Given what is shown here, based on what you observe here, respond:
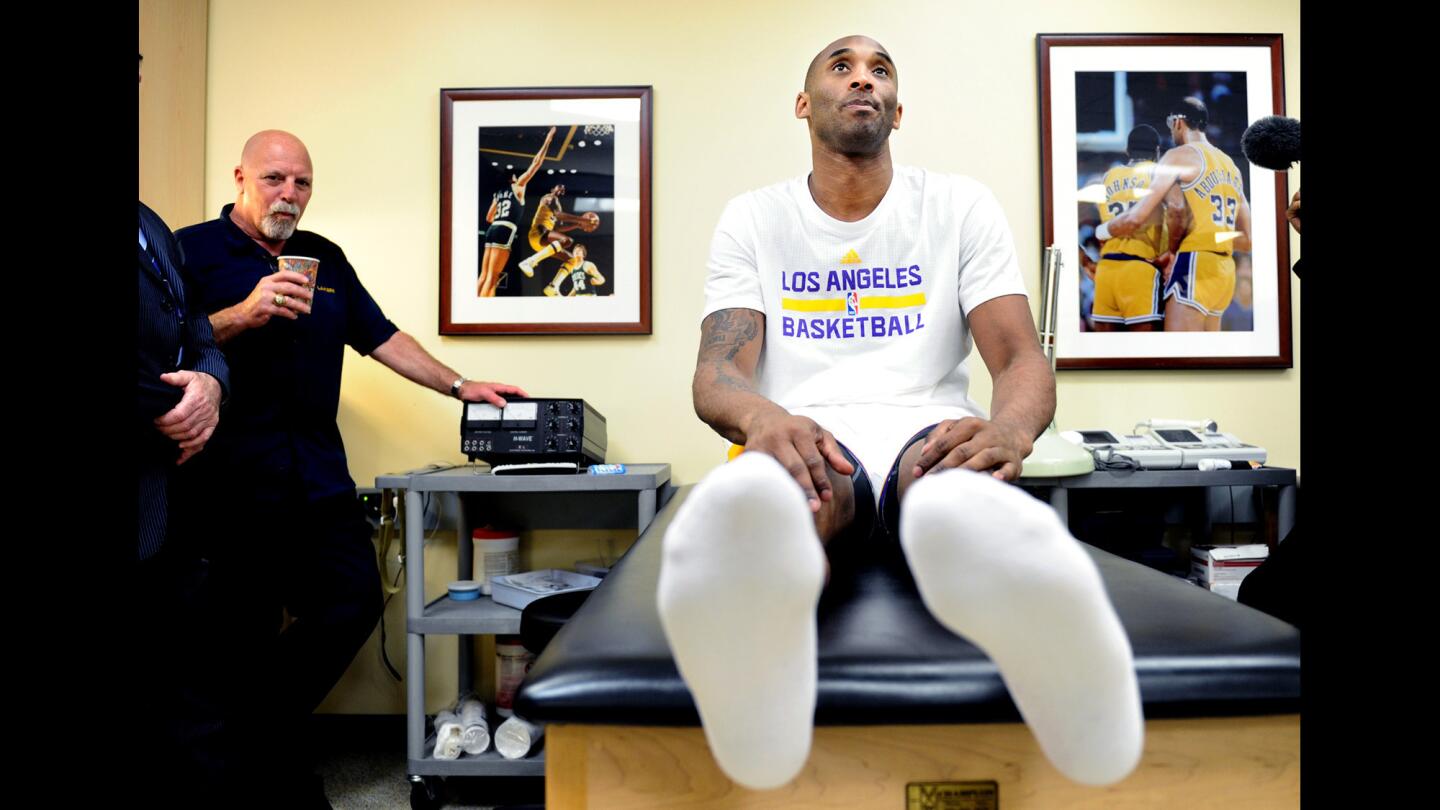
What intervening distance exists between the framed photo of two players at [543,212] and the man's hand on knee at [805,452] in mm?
1409

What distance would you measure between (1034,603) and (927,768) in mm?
260

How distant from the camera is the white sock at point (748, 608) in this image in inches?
20.6

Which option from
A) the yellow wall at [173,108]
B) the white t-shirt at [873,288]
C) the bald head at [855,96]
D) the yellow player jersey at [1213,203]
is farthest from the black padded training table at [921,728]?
the yellow wall at [173,108]

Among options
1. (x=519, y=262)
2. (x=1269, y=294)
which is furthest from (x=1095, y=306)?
(x=519, y=262)

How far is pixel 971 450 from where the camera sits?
1009mm

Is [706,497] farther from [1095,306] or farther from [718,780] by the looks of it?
[1095,306]

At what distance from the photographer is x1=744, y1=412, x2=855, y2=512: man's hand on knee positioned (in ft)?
3.28

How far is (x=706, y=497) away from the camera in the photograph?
0.53 meters

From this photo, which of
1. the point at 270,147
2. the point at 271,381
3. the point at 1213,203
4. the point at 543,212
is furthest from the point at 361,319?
the point at 1213,203

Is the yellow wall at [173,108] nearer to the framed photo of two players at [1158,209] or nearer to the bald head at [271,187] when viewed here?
the bald head at [271,187]

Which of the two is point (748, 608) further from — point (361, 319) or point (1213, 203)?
point (1213, 203)

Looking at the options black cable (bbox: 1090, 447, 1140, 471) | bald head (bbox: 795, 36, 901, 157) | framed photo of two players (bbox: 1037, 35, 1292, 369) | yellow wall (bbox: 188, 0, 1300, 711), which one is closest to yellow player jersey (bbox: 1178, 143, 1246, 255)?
framed photo of two players (bbox: 1037, 35, 1292, 369)

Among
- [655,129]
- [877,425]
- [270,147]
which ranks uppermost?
[655,129]

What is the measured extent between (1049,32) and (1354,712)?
7.24 feet
